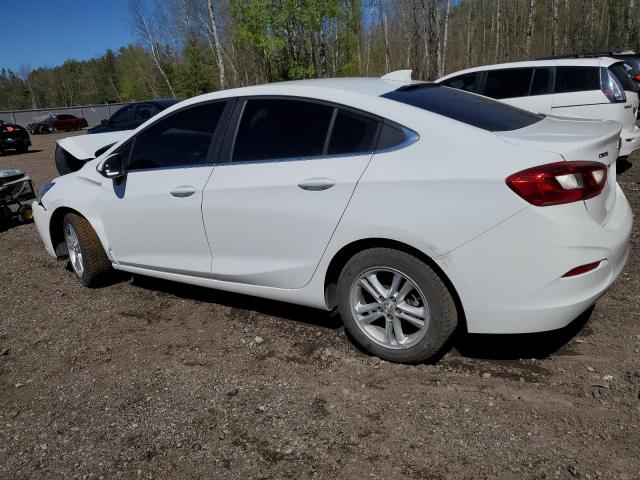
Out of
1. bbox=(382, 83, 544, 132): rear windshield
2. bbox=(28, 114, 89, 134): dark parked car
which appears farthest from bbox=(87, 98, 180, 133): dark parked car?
bbox=(28, 114, 89, 134): dark parked car

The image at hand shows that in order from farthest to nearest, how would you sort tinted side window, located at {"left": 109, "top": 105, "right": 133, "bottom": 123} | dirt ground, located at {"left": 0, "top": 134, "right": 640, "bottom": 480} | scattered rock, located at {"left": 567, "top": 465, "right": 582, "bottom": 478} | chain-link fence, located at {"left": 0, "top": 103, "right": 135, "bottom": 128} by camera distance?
1. chain-link fence, located at {"left": 0, "top": 103, "right": 135, "bottom": 128}
2. tinted side window, located at {"left": 109, "top": 105, "right": 133, "bottom": 123}
3. dirt ground, located at {"left": 0, "top": 134, "right": 640, "bottom": 480}
4. scattered rock, located at {"left": 567, "top": 465, "right": 582, "bottom": 478}

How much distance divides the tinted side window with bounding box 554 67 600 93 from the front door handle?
255 inches

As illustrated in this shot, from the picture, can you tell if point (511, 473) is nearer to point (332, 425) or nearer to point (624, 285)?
point (332, 425)

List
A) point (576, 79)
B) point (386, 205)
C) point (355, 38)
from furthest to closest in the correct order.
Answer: point (355, 38) → point (576, 79) → point (386, 205)

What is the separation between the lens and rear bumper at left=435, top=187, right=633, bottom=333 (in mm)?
2525

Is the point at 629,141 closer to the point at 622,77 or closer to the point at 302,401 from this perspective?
the point at 622,77

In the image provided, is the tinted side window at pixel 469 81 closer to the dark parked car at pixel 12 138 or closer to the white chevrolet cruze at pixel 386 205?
the white chevrolet cruze at pixel 386 205

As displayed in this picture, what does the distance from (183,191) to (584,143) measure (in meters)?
2.56

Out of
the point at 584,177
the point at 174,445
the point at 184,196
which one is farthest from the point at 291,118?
the point at 174,445

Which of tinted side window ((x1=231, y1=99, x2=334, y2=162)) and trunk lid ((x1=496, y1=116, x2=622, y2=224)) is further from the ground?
tinted side window ((x1=231, y1=99, x2=334, y2=162))

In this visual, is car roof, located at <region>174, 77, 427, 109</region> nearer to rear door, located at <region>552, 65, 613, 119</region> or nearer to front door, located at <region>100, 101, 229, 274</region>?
front door, located at <region>100, 101, 229, 274</region>

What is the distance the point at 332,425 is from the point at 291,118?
1.88m

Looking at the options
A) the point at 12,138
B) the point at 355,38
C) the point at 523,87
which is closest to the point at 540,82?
the point at 523,87

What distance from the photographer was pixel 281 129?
11.1 ft
